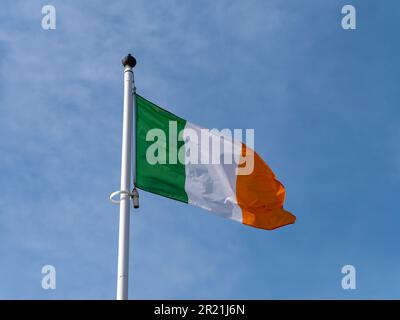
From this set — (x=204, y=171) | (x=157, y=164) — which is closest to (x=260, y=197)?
(x=204, y=171)

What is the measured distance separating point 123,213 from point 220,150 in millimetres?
3424

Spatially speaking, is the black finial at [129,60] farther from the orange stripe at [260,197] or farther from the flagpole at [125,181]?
the orange stripe at [260,197]

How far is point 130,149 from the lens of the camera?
680 inches

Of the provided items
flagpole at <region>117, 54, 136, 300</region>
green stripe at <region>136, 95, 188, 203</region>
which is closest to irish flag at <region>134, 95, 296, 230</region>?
green stripe at <region>136, 95, 188, 203</region>

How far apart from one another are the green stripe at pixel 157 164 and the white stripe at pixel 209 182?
0.58 ft

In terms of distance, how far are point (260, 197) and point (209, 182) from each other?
144 cm

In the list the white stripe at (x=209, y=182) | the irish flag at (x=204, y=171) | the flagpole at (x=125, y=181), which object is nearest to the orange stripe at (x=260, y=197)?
the irish flag at (x=204, y=171)

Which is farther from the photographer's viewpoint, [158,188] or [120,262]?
[158,188]

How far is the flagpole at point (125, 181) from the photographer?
15.9 metres

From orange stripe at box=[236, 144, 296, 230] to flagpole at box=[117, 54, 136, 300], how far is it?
300 centimetres

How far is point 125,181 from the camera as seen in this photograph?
1688cm

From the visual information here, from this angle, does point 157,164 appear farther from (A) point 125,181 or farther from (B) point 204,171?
(B) point 204,171
